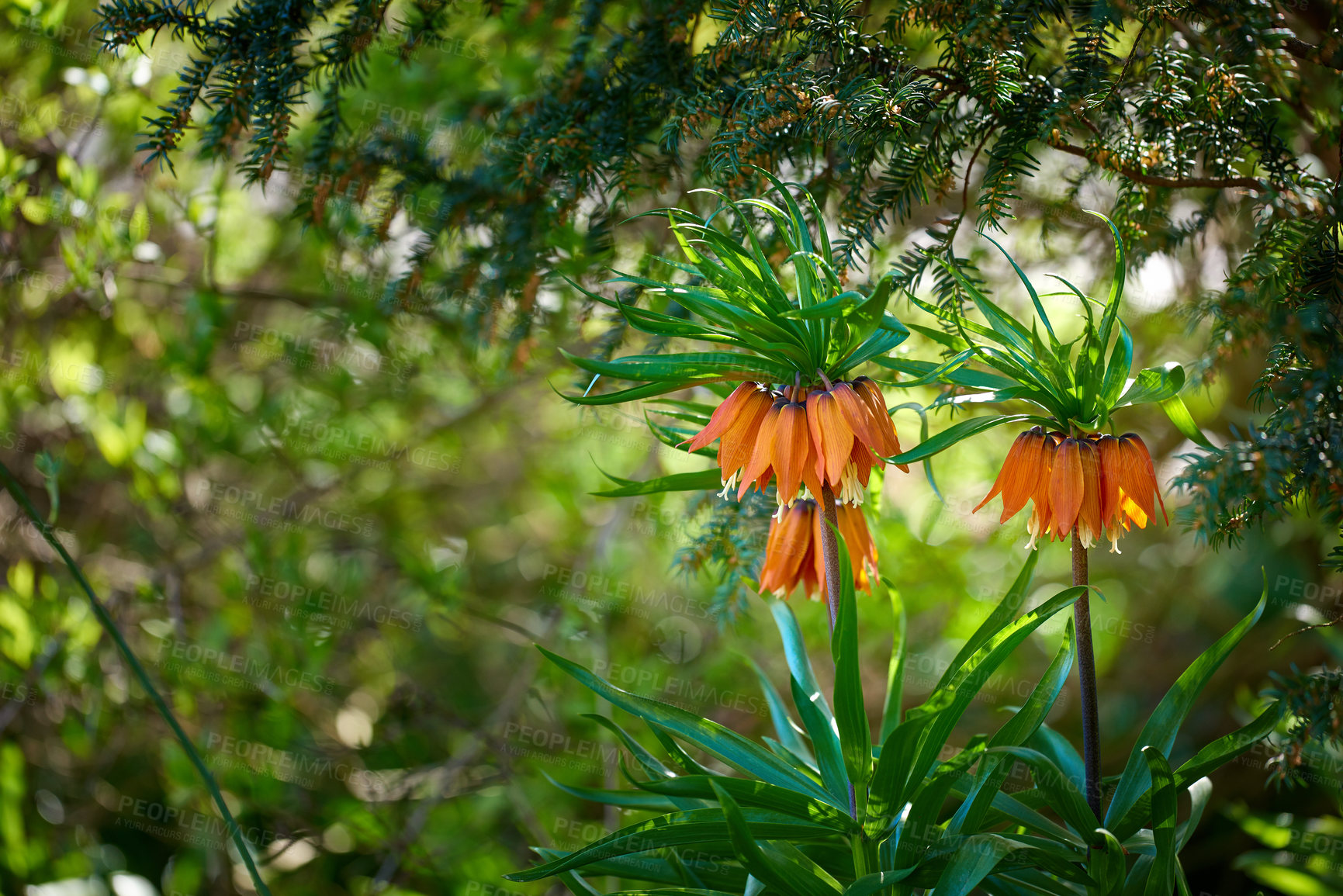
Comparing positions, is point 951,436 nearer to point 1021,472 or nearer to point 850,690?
point 1021,472

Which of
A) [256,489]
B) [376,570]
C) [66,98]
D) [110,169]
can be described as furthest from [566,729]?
[66,98]

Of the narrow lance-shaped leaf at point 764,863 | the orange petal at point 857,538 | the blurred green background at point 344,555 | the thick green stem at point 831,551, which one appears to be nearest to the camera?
the narrow lance-shaped leaf at point 764,863

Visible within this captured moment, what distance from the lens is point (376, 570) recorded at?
2453 millimetres

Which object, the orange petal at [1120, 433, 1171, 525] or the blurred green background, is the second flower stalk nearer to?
the orange petal at [1120, 433, 1171, 525]

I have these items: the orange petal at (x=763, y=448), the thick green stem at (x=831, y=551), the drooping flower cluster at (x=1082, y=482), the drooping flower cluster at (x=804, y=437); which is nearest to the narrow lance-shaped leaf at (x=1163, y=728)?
the drooping flower cluster at (x=1082, y=482)

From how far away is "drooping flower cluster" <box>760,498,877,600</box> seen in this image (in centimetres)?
93

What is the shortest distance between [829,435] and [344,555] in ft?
6.51

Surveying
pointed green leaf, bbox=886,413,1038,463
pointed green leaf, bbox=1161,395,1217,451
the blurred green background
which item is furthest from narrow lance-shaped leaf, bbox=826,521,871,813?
the blurred green background

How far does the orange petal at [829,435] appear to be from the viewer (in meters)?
0.76

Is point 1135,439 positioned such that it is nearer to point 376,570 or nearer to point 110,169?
point 376,570

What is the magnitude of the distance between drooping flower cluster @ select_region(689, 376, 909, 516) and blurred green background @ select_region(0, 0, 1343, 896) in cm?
70

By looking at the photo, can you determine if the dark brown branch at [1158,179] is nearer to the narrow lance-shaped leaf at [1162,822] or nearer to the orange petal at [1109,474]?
the orange petal at [1109,474]

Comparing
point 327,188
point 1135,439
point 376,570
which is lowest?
point 376,570

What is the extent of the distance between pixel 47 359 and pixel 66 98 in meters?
0.73
